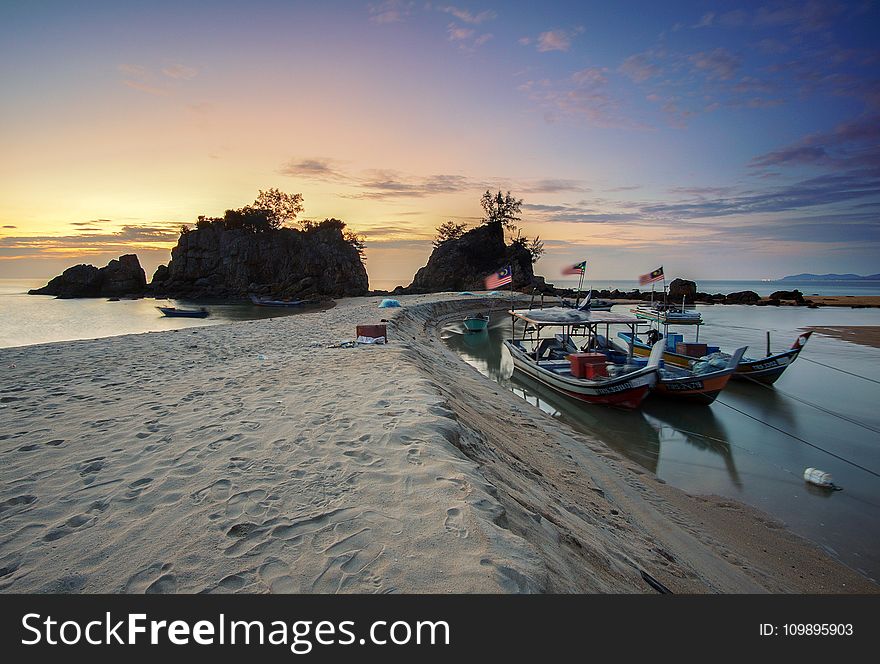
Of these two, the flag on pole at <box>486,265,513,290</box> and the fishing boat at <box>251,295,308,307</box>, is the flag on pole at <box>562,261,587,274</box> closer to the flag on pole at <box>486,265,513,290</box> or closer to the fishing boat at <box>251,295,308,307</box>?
the flag on pole at <box>486,265,513,290</box>

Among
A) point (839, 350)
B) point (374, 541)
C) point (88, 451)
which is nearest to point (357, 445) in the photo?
point (374, 541)

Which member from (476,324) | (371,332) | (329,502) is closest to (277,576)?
(329,502)

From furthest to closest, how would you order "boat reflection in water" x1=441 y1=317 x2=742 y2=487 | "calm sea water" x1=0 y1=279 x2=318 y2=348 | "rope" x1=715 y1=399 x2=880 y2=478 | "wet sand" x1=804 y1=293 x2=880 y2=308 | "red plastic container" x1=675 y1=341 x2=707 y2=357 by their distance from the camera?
"wet sand" x1=804 y1=293 x2=880 y2=308 < "calm sea water" x1=0 y1=279 x2=318 y2=348 < "red plastic container" x1=675 y1=341 x2=707 y2=357 < "boat reflection in water" x1=441 y1=317 x2=742 y2=487 < "rope" x1=715 y1=399 x2=880 y2=478

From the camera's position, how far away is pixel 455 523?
161 inches

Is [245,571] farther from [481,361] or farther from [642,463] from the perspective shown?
[481,361]

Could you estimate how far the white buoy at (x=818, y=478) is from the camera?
10.1 m

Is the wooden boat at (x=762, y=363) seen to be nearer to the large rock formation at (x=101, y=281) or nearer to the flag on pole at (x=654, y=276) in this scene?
the flag on pole at (x=654, y=276)

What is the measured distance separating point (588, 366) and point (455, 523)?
14280mm

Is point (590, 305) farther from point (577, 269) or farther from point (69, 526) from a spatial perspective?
point (69, 526)

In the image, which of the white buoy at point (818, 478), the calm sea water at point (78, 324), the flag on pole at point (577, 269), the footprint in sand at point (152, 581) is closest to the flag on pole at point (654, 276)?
the flag on pole at point (577, 269)

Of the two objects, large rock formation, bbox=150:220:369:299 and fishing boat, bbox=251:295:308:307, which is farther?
large rock formation, bbox=150:220:369:299

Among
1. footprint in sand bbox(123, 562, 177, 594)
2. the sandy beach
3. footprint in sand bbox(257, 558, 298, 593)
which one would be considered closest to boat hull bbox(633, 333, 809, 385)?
the sandy beach

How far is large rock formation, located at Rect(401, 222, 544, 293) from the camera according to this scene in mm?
90188
